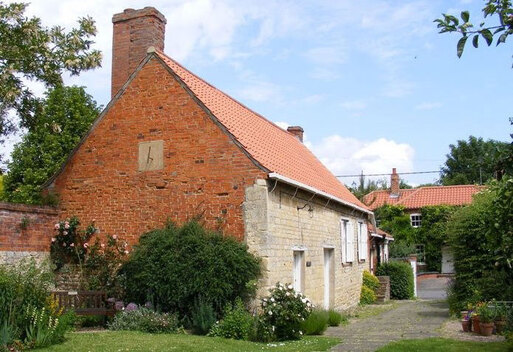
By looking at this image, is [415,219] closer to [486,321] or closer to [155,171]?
[486,321]

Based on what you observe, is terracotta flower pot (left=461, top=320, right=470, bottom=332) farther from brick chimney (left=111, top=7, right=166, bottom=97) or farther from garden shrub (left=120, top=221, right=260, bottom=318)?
brick chimney (left=111, top=7, right=166, bottom=97)

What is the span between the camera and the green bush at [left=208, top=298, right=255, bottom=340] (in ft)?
40.1

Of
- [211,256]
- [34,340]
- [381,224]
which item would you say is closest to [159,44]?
[211,256]

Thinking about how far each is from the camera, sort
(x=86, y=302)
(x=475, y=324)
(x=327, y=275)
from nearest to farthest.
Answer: (x=475, y=324) < (x=86, y=302) < (x=327, y=275)

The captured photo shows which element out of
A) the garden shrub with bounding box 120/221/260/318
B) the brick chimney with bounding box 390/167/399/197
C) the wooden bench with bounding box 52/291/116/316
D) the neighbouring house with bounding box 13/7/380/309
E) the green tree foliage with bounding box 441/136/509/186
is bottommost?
the wooden bench with bounding box 52/291/116/316

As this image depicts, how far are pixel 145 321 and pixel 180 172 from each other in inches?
152

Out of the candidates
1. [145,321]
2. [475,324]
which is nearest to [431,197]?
[475,324]

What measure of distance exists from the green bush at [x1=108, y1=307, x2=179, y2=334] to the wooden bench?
477mm

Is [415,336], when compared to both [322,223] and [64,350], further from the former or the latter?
[64,350]

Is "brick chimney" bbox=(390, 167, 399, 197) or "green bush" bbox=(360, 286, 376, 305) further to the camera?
"brick chimney" bbox=(390, 167, 399, 197)

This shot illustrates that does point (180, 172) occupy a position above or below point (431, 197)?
below

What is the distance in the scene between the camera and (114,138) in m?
15.5

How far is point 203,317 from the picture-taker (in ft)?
41.0

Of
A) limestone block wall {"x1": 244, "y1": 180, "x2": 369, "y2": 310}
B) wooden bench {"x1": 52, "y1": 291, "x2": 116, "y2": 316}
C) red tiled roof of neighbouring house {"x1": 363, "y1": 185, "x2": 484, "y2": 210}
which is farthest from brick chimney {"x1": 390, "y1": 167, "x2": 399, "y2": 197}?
wooden bench {"x1": 52, "y1": 291, "x2": 116, "y2": 316}
